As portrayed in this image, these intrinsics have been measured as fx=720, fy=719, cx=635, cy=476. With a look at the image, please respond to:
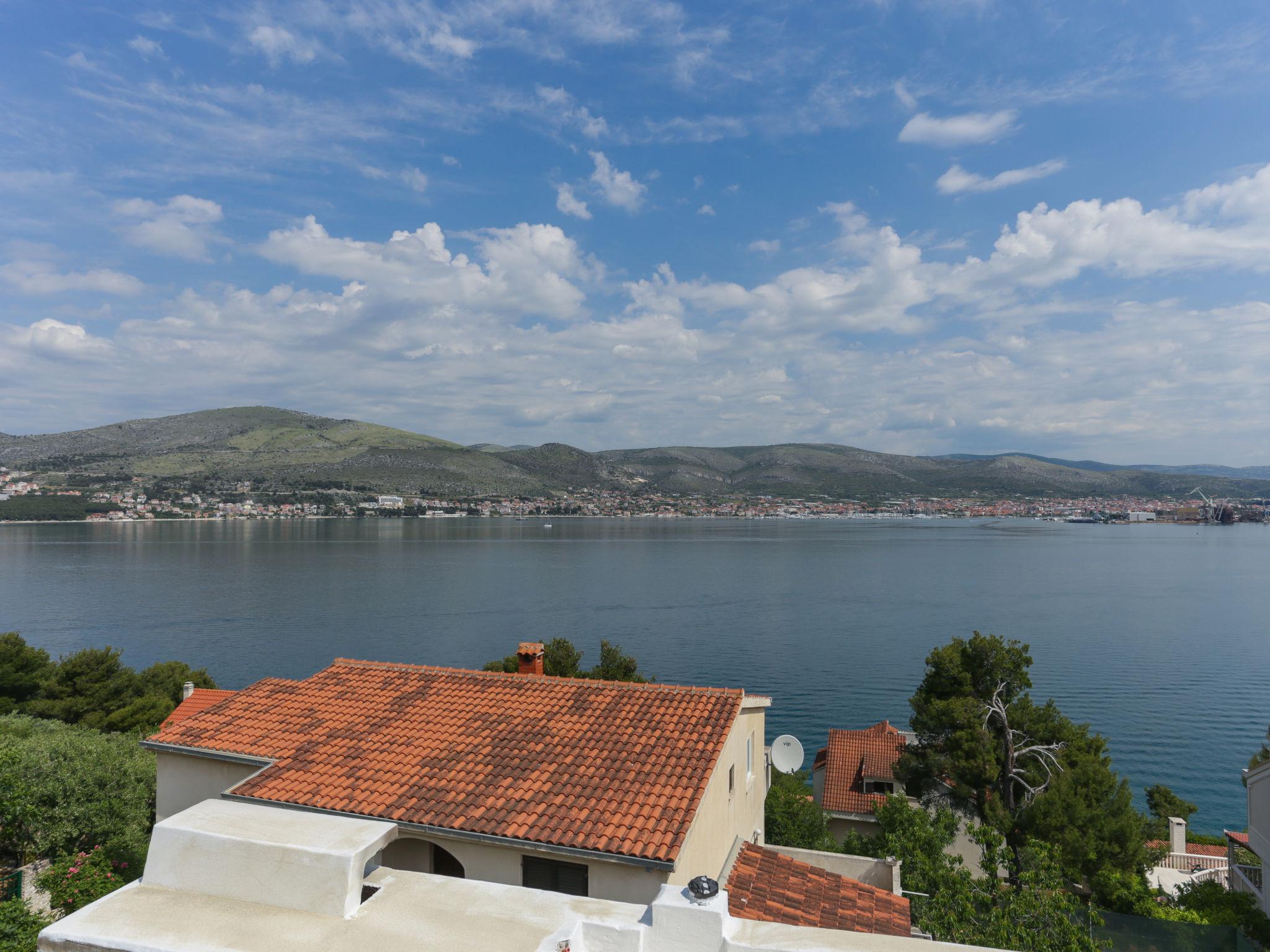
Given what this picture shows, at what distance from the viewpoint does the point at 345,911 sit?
4.89 meters

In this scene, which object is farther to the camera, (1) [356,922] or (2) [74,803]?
(2) [74,803]

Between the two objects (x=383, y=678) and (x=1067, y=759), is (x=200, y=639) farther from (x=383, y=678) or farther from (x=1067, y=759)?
(x=1067, y=759)

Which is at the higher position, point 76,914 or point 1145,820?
point 76,914

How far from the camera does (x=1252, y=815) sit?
11.8 m

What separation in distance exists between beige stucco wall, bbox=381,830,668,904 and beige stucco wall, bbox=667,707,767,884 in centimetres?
32

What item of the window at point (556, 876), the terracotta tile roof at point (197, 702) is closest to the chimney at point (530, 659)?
the window at point (556, 876)

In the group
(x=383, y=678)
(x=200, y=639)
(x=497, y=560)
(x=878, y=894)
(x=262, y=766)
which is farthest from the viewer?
(x=497, y=560)

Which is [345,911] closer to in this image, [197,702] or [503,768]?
[503,768]

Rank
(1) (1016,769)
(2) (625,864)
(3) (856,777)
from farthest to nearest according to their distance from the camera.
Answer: (3) (856,777)
(1) (1016,769)
(2) (625,864)

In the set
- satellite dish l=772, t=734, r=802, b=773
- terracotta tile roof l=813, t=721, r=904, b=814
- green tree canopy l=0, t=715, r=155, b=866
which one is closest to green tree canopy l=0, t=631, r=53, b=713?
green tree canopy l=0, t=715, r=155, b=866

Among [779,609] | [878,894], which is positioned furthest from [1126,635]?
[878,894]

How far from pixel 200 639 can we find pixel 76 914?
50.5 metres

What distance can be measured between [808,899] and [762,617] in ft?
168

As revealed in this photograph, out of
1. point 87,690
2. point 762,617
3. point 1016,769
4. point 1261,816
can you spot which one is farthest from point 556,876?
point 762,617
